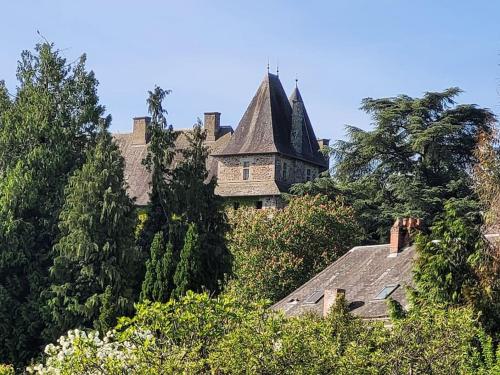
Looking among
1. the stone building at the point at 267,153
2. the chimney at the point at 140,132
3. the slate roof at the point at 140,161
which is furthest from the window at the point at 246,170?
the chimney at the point at 140,132

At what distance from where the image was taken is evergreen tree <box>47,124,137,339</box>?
125 feet

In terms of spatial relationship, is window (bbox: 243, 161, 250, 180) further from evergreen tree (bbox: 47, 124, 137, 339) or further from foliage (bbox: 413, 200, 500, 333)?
foliage (bbox: 413, 200, 500, 333)

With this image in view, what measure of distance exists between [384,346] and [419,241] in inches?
311

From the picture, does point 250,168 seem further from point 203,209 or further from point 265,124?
point 203,209

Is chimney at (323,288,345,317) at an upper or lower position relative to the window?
lower

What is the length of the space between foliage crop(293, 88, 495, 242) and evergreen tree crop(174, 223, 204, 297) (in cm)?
1818

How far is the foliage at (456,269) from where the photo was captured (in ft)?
89.9

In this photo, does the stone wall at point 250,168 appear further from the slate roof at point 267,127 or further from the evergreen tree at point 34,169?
the evergreen tree at point 34,169

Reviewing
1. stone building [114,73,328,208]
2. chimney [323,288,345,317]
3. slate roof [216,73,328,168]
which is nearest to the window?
stone building [114,73,328,208]

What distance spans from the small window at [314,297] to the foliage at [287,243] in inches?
428

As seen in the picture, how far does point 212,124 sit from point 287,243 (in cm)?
2573

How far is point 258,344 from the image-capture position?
64.5ft

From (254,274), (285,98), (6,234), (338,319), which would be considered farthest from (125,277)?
(285,98)

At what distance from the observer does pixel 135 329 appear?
20.6 meters
